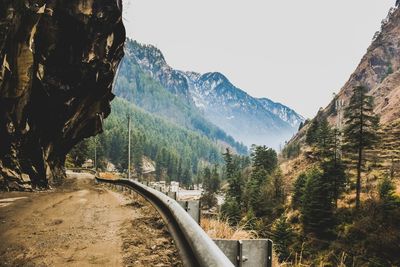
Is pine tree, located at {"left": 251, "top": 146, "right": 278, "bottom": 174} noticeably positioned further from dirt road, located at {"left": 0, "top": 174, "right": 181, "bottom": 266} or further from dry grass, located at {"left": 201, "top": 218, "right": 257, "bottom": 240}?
dry grass, located at {"left": 201, "top": 218, "right": 257, "bottom": 240}

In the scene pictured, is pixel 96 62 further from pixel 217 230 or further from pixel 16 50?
pixel 217 230

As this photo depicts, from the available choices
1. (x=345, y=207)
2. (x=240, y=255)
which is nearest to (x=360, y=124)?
(x=345, y=207)

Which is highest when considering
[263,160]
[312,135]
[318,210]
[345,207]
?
[312,135]

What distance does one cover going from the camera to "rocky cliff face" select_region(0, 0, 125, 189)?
1302cm

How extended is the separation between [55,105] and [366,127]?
3755 cm

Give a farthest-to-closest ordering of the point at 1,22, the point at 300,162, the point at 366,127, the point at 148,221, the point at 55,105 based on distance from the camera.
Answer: the point at 300,162 → the point at 366,127 → the point at 55,105 → the point at 1,22 → the point at 148,221

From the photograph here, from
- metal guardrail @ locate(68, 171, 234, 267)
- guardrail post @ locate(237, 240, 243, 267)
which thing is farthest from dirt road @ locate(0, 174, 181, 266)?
guardrail post @ locate(237, 240, 243, 267)

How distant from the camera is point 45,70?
17.1 meters

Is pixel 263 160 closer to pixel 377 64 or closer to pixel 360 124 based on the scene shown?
pixel 360 124

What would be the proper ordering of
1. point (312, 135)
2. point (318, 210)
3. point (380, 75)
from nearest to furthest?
1. point (318, 210)
2. point (312, 135)
3. point (380, 75)

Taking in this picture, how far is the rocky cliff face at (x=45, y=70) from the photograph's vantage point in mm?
13023

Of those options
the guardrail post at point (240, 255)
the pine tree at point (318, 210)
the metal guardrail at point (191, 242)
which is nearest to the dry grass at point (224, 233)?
the metal guardrail at point (191, 242)

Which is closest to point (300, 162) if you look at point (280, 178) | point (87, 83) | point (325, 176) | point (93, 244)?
point (280, 178)

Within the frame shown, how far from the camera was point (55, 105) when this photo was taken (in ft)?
62.8
